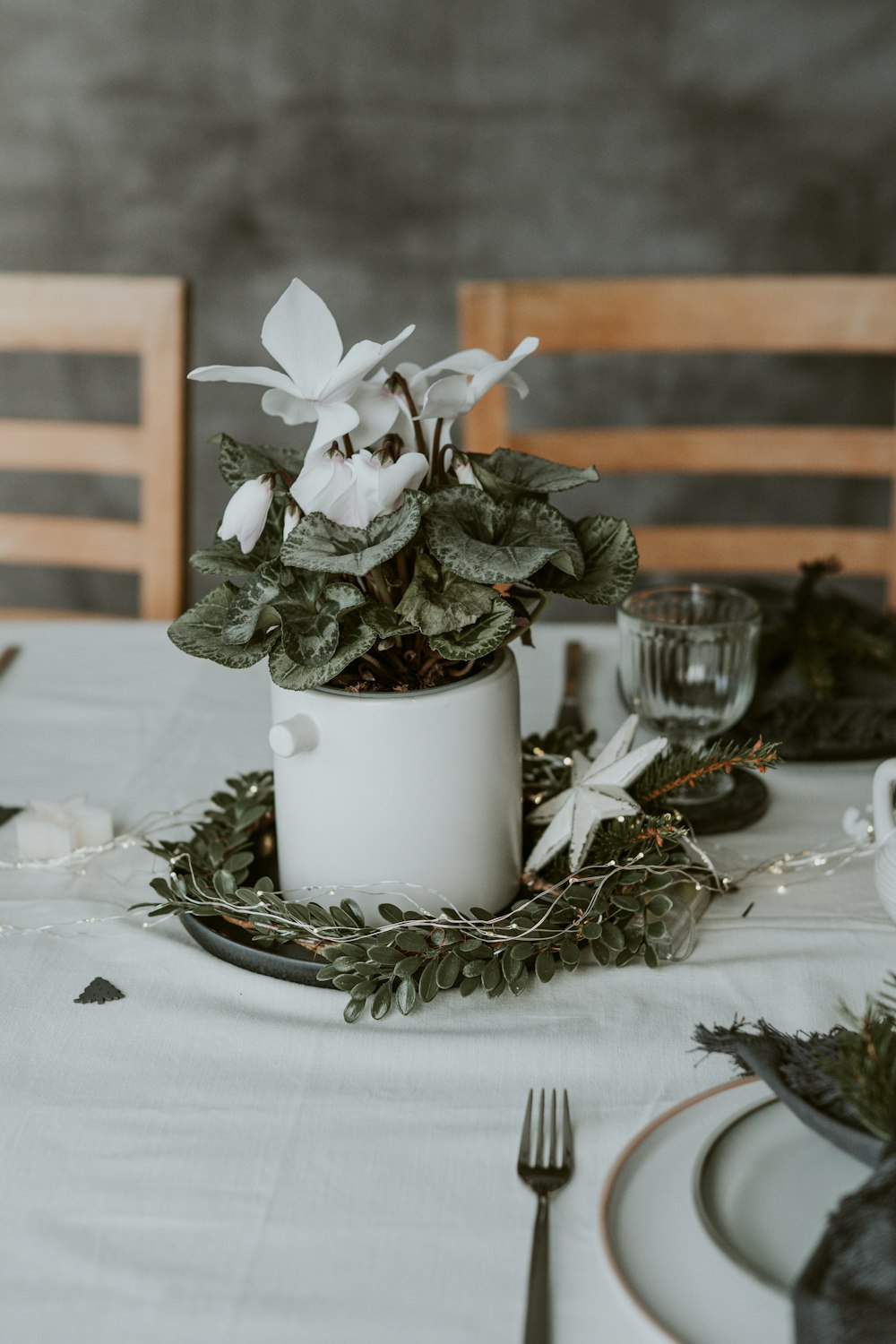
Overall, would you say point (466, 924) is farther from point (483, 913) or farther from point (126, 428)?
point (126, 428)

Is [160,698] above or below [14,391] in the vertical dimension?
below

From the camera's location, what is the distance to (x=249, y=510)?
67cm

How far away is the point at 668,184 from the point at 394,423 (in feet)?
6.01

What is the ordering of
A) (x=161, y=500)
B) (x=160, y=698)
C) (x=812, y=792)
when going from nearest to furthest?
(x=812, y=792) < (x=160, y=698) < (x=161, y=500)

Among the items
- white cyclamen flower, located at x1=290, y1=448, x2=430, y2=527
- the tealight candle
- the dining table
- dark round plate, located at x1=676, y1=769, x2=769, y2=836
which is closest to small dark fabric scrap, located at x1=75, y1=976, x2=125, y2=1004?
the dining table

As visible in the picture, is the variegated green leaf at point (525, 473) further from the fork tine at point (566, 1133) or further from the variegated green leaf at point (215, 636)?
the fork tine at point (566, 1133)

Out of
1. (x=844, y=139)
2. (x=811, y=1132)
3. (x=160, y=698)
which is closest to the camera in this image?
(x=811, y=1132)

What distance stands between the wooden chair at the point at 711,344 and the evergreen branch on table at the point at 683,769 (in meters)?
0.75

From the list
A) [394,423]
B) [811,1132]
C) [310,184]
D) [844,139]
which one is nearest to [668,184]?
[844,139]

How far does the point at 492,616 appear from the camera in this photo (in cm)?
67

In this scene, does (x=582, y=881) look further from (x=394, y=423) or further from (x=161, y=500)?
(x=161, y=500)

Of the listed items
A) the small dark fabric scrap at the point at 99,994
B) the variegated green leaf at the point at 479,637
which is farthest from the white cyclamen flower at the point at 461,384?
the small dark fabric scrap at the point at 99,994

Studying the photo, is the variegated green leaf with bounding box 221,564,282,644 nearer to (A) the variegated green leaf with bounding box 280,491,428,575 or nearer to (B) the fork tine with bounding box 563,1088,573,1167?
(A) the variegated green leaf with bounding box 280,491,428,575

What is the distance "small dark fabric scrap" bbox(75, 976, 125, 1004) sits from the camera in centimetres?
69
